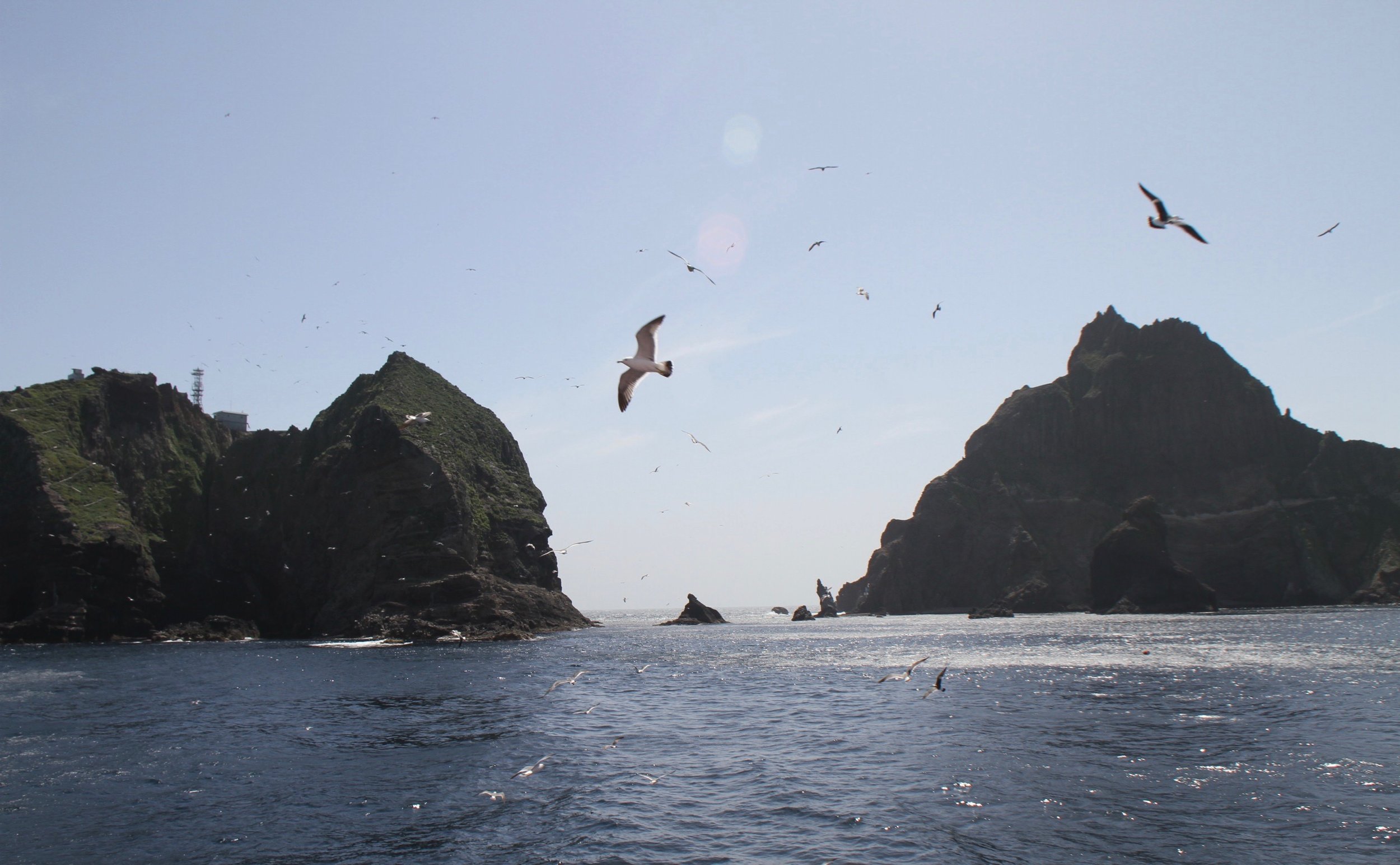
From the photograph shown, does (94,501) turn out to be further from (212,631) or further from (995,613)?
(995,613)

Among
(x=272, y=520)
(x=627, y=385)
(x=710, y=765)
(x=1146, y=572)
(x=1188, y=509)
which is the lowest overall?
(x=710, y=765)

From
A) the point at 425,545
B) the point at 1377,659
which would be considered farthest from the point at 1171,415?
the point at 425,545

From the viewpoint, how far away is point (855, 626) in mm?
130250

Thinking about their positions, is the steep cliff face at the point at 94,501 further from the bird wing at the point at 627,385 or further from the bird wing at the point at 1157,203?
the bird wing at the point at 1157,203

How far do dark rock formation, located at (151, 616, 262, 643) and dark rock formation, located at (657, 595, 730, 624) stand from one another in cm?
6815

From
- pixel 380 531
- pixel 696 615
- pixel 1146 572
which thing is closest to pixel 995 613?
pixel 1146 572

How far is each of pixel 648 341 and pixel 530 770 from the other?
1350 centimetres

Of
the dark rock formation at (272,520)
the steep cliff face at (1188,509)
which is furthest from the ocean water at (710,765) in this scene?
the steep cliff face at (1188,509)

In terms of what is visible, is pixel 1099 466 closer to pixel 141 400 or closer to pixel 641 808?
pixel 141 400

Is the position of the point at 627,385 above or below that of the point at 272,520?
below

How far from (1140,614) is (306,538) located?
120757 mm

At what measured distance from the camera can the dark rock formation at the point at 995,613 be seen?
148875 mm

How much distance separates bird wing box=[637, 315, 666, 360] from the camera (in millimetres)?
21266

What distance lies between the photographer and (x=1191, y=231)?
16516mm
